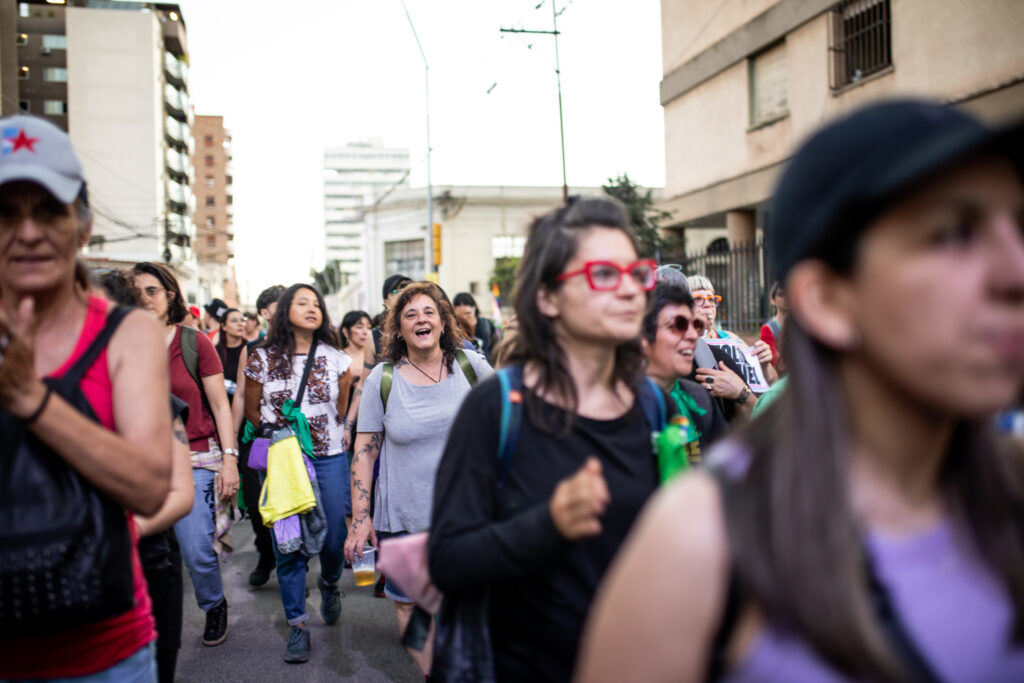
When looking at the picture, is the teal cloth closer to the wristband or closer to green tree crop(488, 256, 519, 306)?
the wristband

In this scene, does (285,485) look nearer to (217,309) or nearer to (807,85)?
(217,309)

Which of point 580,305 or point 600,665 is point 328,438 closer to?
point 580,305

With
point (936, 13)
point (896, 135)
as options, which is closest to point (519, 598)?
point (896, 135)

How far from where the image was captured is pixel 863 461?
47.8 inches

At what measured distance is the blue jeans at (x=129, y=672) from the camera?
1.93 metres

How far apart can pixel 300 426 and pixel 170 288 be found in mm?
1269

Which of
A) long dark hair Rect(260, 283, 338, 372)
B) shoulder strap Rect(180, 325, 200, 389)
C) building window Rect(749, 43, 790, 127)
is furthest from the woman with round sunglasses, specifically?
building window Rect(749, 43, 790, 127)

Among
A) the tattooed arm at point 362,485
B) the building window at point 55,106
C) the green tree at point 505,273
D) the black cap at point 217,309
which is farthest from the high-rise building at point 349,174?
the tattooed arm at point 362,485

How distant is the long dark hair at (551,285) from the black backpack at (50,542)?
3.63ft

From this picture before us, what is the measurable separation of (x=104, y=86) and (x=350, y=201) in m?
125

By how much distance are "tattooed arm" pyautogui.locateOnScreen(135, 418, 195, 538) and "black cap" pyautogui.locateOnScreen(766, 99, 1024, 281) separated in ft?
6.52

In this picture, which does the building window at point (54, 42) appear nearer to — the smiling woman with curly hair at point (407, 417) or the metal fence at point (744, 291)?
the metal fence at point (744, 291)

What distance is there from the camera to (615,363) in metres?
2.42

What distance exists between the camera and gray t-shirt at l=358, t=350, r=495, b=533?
4.31 metres
